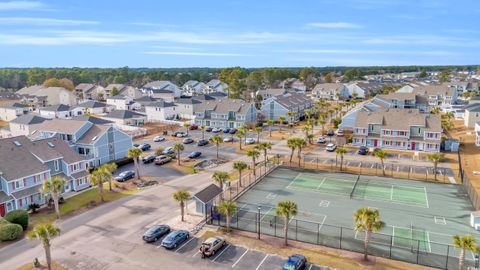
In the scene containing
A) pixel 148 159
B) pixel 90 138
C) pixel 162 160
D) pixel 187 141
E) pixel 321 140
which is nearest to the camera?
pixel 90 138

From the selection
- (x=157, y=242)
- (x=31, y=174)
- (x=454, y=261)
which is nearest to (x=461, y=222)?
(x=454, y=261)

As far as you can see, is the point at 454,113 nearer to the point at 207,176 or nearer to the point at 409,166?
the point at 409,166

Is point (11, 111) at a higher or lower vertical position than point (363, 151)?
higher

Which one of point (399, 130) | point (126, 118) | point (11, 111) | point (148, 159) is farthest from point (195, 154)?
point (11, 111)

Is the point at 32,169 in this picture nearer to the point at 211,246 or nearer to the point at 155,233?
the point at 155,233

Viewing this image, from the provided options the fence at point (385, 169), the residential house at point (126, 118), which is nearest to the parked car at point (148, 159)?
the fence at point (385, 169)

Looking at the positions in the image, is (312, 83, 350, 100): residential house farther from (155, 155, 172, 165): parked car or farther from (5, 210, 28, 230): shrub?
(5, 210, 28, 230): shrub
